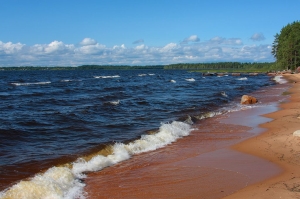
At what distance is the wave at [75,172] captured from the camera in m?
7.73

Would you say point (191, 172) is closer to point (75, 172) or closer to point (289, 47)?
point (75, 172)

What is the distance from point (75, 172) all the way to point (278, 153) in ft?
23.8

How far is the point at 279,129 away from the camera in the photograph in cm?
1526

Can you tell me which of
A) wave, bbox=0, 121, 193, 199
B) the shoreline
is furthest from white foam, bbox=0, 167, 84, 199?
the shoreline

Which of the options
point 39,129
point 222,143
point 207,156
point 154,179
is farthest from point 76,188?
point 39,129

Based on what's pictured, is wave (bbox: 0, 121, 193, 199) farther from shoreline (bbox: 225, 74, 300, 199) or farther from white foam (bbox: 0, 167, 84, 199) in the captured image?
shoreline (bbox: 225, 74, 300, 199)

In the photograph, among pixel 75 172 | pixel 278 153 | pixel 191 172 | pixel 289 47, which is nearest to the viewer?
pixel 191 172

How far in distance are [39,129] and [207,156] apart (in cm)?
979

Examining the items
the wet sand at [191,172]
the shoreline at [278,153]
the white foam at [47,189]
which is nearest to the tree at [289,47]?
the shoreline at [278,153]

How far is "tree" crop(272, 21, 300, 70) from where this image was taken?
76.4 metres

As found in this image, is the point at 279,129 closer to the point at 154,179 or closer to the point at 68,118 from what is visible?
the point at 154,179

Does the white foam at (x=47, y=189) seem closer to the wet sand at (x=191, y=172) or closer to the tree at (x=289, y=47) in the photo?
the wet sand at (x=191, y=172)

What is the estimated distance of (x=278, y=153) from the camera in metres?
11.0

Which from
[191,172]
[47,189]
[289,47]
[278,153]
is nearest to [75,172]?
[47,189]
